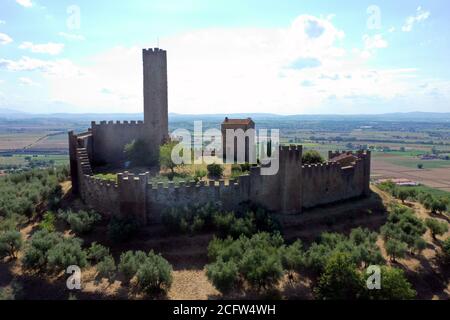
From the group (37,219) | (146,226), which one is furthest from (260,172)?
(37,219)

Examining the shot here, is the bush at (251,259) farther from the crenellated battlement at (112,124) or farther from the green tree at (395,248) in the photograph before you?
the crenellated battlement at (112,124)

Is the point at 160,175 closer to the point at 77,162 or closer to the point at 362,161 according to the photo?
the point at 77,162

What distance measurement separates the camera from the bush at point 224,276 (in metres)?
15.7

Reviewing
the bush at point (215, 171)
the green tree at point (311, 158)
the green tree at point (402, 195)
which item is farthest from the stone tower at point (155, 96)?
the green tree at point (402, 195)

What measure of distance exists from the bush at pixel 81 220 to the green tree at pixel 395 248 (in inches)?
589

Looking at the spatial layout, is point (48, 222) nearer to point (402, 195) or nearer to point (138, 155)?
point (138, 155)

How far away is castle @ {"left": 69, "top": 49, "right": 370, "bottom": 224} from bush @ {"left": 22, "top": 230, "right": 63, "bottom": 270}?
12.2ft

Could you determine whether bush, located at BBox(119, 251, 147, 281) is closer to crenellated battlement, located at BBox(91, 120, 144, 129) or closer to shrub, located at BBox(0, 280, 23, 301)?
shrub, located at BBox(0, 280, 23, 301)

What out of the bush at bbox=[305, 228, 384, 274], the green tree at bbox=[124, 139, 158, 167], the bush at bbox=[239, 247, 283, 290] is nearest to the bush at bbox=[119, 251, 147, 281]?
the bush at bbox=[239, 247, 283, 290]

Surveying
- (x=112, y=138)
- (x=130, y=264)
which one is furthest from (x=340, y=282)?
(x=112, y=138)

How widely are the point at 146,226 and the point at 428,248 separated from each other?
51.8 ft

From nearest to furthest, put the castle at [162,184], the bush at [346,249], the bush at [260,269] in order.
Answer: the bush at [260,269]
the bush at [346,249]
the castle at [162,184]

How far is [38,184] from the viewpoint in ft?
86.2

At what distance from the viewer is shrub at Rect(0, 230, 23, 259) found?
18.2 meters
